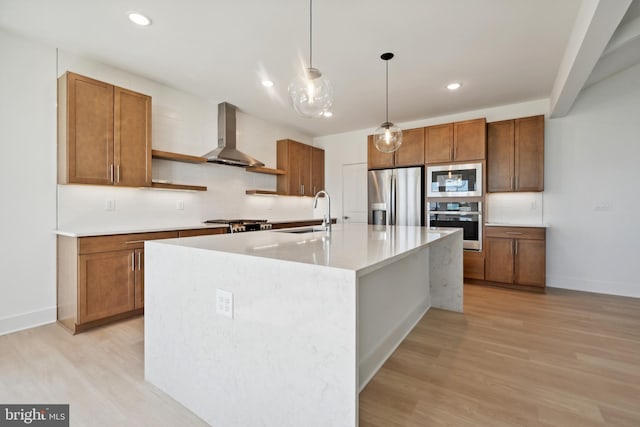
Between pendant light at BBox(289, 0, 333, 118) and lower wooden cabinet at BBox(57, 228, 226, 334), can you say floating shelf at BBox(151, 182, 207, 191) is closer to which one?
lower wooden cabinet at BBox(57, 228, 226, 334)

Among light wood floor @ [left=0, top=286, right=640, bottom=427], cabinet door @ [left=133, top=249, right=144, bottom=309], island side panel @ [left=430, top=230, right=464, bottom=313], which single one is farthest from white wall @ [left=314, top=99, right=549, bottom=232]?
cabinet door @ [left=133, top=249, right=144, bottom=309]

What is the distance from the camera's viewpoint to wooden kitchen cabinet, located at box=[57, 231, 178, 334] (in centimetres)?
249

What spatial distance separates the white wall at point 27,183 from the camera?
2.51m

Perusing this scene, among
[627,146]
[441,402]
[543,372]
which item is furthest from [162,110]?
[627,146]

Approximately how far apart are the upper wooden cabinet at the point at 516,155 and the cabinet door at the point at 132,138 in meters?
4.52

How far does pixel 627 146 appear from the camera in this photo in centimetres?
357

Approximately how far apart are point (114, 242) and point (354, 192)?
414 cm

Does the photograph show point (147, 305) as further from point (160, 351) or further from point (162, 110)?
point (162, 110)

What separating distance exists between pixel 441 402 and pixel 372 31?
277 cm

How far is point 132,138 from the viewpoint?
2990 millimetres

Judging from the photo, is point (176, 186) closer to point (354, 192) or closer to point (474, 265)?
point (354, 192)

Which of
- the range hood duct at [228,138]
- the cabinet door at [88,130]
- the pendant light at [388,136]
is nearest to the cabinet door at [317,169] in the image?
the range hood duct at [228,138]

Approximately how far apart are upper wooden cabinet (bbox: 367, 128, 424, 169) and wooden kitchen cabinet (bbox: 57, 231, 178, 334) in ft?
11.9

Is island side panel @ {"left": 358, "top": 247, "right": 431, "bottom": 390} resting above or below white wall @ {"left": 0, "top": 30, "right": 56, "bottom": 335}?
below
